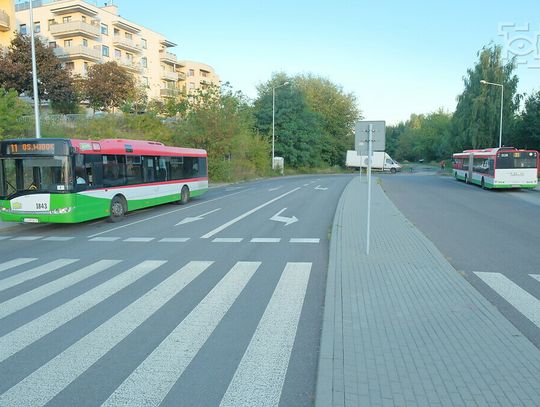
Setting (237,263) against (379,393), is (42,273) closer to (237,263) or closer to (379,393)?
(237,263)

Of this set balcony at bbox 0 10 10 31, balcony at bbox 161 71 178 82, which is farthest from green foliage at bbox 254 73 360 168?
balcony at bbox 0 10 10 31

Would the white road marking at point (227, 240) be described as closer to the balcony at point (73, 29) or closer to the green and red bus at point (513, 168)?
the green and red bus at point (513, 168)

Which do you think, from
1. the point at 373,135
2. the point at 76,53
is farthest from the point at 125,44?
the point at 373,135

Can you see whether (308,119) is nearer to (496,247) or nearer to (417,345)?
(496,247)

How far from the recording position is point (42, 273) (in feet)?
25.5

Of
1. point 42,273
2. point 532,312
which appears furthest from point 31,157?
point 532,312

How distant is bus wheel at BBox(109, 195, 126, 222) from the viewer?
14.2 m

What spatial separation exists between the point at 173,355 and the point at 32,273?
4785 mm

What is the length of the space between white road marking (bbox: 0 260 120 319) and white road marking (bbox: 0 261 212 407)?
1.52 metres

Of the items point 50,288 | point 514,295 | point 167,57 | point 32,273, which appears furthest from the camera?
point 167,57

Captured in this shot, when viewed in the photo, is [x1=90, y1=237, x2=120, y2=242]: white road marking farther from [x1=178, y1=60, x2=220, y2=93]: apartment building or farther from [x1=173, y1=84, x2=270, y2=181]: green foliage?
[x1=178, y1=60, x2=220, y2=93]: apartment building

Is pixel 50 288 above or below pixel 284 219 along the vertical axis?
below

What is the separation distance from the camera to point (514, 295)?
632 cm

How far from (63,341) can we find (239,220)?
9.65m
